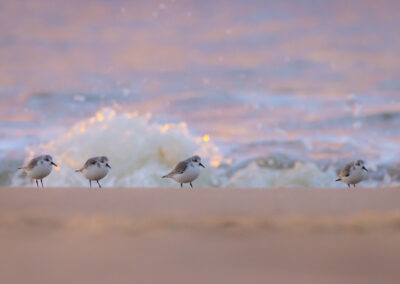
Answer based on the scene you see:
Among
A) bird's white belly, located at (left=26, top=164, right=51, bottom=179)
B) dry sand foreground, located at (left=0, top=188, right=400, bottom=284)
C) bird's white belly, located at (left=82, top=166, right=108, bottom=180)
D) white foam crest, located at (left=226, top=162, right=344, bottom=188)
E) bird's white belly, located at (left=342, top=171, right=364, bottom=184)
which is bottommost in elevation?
dry sand foreground, located at (left=0, top=188, right=400, bottom=284)

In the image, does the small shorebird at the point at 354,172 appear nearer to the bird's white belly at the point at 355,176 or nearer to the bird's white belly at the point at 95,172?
the bird's white belly at the point at 355,176

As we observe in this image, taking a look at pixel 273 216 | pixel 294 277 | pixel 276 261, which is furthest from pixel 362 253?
pixel 273 216

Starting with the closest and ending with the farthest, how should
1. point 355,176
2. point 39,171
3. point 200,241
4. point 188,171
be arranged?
1. point 200,241
2. point 188,171
3. point 355,176
4. point 39,171

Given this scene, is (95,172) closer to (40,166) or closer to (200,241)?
(40,166)

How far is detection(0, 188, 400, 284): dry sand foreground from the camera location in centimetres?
150

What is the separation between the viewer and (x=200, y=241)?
196cm

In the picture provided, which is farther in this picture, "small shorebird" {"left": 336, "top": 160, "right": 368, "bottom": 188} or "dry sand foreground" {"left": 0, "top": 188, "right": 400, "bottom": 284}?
"small shorebird" {"left": 336, "top": 160, "right": 368, "bottom": 188}

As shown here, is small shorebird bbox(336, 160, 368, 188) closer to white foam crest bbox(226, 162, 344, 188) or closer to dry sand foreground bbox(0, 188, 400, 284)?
dry sand foreground bbox(0, 188, 400, 284)

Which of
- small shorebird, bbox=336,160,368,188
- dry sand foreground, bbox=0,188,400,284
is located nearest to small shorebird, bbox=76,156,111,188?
small shorebird, bbox=336,160,368,188

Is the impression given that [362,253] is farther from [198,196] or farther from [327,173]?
[327,173]

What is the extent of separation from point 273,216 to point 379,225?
42cm

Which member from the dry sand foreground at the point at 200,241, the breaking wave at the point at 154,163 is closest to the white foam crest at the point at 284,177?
the breaking wave at the point at 154,163

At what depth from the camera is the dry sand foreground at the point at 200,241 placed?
1.50m

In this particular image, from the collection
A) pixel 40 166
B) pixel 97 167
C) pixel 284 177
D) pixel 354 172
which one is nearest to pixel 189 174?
pixel 97 167
